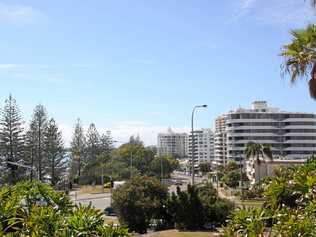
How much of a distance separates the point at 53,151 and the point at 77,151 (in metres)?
18.6

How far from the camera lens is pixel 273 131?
464ft

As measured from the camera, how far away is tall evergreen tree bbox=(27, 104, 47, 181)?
269ft

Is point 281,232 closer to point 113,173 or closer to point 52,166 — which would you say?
point 52,166

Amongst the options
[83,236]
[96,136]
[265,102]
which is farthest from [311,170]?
[265,102]

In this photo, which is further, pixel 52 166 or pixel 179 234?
pixel 52 166

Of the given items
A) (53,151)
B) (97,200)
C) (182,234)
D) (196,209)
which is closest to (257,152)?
(97,200)

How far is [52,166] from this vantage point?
86625mm

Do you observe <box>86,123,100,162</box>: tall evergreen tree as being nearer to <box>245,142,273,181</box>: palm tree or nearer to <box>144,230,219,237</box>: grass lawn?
<box>245,142,273,181</box>: palm tree

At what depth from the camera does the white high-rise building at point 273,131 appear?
138m

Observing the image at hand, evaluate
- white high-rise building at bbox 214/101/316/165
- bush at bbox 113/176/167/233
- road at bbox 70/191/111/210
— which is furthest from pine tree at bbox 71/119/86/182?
bush at bbox 113/176/167/233

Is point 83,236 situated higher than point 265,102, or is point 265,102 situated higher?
point 265,102

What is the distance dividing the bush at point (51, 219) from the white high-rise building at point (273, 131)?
131 metres

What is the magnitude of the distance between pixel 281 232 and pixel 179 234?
72.8ft

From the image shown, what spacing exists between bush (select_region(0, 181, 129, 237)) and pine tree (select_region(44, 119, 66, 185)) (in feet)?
255
